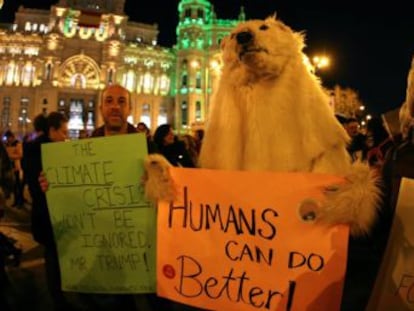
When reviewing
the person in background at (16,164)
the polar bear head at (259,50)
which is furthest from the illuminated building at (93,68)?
the polar bear head at (259,50)

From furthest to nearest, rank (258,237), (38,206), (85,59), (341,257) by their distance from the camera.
Answer: (85,59) < (38,206) < (258,237) < (341,257)

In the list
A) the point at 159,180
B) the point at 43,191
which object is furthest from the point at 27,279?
the point at 159,180

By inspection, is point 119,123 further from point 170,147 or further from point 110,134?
point 170,147

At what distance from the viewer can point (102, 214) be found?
270cm

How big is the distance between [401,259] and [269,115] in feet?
3.37

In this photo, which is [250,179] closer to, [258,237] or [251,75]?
[258,237]

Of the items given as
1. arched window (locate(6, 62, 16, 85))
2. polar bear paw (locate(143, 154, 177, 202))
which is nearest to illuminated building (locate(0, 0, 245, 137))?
arched window (locate(6, 62, 16, 85))

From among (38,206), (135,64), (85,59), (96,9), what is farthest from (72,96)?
(38,206)

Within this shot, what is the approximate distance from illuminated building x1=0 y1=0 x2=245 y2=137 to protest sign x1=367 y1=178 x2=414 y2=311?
2177 inches

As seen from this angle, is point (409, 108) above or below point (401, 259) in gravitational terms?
above

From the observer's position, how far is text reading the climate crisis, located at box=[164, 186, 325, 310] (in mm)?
1953

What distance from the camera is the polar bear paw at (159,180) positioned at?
2221 millimetres

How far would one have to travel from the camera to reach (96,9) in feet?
208

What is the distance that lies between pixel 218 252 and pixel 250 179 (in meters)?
0.46
